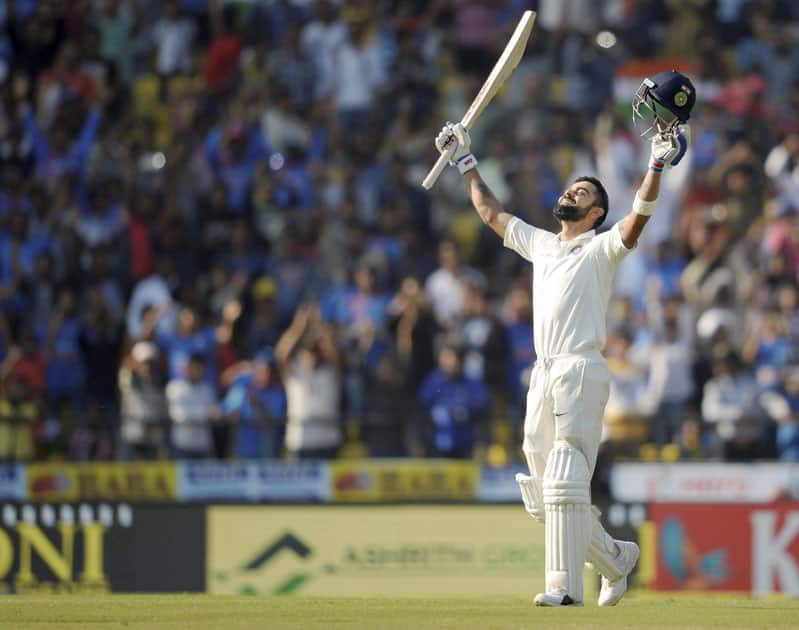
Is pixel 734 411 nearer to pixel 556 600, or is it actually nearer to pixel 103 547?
pixel 103 547

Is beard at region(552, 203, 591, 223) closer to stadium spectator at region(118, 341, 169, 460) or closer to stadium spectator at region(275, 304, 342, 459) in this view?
stadium spectator at region(275, 304, 342, 459)

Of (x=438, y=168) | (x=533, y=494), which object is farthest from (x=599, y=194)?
(x=533, y=494)

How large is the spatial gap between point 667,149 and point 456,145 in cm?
144

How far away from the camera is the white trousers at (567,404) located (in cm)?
888

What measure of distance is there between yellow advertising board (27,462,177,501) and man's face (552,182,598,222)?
628 cm

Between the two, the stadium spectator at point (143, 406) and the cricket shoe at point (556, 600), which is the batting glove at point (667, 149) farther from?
the stadium spectator at point (143, 406)

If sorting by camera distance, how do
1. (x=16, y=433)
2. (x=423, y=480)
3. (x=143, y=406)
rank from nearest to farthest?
(x=423, y=480) < (x=16, y=433) < (x=143, y=406)

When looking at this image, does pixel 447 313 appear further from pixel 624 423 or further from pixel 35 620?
pixel 35 620

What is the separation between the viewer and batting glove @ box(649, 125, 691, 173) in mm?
8781

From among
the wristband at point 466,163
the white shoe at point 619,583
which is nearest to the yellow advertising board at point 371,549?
the white shoe at point 619,583

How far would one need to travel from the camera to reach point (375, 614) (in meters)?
8.59

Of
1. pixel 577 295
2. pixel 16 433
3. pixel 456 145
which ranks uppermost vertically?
pixel 456 145

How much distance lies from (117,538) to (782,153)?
7002 millimetres

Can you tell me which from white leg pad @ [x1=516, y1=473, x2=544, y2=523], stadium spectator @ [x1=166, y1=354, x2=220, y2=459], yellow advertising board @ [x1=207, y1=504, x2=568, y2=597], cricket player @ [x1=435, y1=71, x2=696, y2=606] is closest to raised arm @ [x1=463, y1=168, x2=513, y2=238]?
cricket player @ [x1=435, y1=71, x2=696, y2=606]
